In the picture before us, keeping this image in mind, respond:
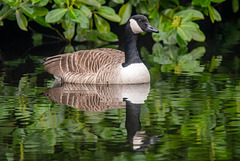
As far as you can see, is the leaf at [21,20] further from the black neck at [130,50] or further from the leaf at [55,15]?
the black neck at [130,50]

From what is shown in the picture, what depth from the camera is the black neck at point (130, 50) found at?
11008 mm

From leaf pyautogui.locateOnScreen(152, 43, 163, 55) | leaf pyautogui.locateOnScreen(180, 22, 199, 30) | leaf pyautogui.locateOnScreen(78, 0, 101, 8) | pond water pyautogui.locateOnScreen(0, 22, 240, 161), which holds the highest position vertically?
leaf pyautogui.locateOnScreen(78, 0, 101, 8)

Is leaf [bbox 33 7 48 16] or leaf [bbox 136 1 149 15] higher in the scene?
leaf [bbox 136 1 149 15]

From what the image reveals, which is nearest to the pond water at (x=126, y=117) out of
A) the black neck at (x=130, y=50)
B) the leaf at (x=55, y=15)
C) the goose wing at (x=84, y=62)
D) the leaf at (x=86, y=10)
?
the goose wing at (x=84, y=62)

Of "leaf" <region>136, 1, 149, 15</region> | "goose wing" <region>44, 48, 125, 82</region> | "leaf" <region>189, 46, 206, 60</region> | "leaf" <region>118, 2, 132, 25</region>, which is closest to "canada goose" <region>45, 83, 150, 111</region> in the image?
"goose wing" <region>44, 48, 125, 82</region>

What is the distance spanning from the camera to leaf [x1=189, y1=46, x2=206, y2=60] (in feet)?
47.5

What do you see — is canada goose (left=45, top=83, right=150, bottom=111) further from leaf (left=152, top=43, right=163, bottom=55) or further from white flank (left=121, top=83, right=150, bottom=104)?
leaf (left=152, top=43, right=163, bottom=55)

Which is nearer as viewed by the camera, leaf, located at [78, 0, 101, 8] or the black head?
the black head

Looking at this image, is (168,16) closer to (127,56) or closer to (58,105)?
(127,56)

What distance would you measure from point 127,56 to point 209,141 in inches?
182

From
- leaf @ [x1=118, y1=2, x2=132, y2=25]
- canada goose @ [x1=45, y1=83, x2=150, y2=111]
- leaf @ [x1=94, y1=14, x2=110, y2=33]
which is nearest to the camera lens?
canada goose @ [x1=45, y1=83, x2=150, y2=111]

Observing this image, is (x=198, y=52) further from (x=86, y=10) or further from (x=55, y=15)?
(x=55, y=15)

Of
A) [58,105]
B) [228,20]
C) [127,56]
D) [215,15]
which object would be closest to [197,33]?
[215,15]

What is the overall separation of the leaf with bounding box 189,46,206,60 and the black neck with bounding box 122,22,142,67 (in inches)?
124
